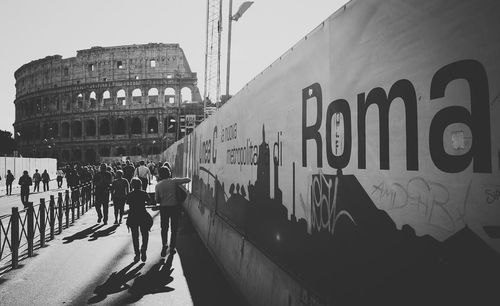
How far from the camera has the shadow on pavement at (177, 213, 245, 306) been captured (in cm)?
514

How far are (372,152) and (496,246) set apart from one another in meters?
1.01

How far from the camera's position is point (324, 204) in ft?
10.7

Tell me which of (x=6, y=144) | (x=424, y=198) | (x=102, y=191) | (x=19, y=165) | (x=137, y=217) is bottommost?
(x=137, y=217)

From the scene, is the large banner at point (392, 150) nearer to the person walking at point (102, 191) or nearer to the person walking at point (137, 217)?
the person walking at point (137, 217)

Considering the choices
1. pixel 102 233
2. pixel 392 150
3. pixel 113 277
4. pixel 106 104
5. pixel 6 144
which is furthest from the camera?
pixel 6 144

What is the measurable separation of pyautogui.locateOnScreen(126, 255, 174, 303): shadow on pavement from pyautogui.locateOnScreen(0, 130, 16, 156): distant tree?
97730mm

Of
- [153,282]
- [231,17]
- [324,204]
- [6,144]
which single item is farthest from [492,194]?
[6,144]

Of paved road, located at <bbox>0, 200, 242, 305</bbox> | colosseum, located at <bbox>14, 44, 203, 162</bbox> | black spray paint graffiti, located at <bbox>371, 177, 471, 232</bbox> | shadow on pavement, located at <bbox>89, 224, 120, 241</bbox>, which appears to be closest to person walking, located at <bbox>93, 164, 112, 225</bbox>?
shadow on pavement, located at <bbox>89, 224, 120, 241</bbox>

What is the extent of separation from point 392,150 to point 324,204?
0.96 m

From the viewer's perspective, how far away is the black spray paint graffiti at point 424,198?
1994 millimetres

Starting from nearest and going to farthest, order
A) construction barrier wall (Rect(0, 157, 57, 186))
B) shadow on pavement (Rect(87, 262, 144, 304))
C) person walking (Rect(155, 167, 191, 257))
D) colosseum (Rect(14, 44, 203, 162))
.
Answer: shadow on pavement (Rect(87, 262, 144, 304)) < person walking (Rect(155, 167, 191, 257)) < construction barrier wall (Rect(0, 157, 57, 186)) < colosseum (Rect(14, 44, 203, 162))

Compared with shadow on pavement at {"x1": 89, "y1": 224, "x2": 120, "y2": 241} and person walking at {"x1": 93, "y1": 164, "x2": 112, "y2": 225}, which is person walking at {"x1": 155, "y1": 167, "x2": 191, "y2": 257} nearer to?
shadow on pavement at {"x1": 89, "y1": 224, "x2": 120, "y2": 241}

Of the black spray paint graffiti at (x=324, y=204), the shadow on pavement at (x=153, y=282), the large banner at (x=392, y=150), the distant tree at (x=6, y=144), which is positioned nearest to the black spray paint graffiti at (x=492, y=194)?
the large banner at (x=392, y=150)

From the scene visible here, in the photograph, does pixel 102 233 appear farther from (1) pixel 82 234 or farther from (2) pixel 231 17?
(2) pixel 231 17
